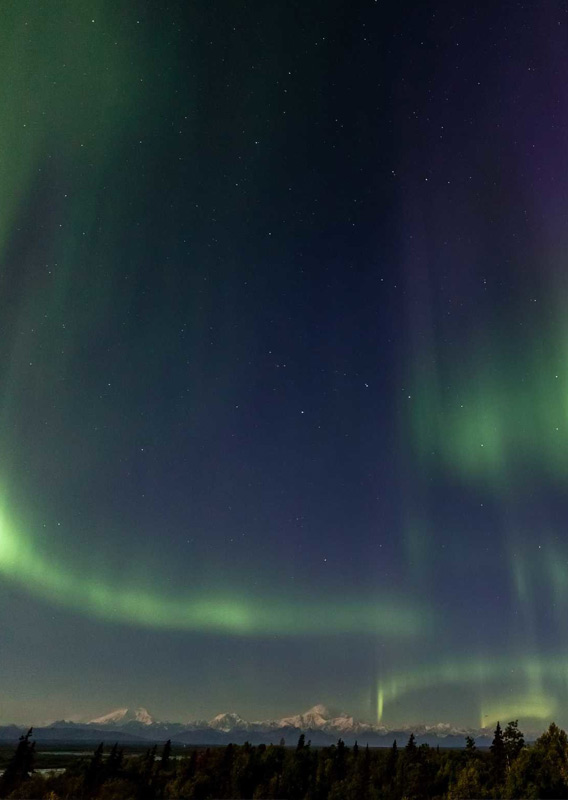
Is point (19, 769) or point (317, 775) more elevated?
point (317, 775)

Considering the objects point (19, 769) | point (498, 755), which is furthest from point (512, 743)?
point (19, 769)

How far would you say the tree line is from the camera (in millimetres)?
120125

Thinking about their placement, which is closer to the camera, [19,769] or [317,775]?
[19,769]

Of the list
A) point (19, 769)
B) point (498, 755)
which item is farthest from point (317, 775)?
point (19, 769)

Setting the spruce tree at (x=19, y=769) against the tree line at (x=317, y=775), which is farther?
the spruce tree at (x=19, y=769)

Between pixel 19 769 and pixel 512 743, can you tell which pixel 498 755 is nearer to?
pixel 512 743

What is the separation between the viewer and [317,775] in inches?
5797

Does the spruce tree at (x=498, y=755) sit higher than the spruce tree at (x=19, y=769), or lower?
higher

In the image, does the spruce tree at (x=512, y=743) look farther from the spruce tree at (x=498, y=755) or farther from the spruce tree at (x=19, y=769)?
the spruce tree at (x=19, y=769)

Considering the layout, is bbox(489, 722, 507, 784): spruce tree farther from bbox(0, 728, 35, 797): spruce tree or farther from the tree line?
bbox(0, 728, 35, 797): spruce tree

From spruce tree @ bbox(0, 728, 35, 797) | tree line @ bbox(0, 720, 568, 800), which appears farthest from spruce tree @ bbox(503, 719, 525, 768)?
spruce tree @ bbox(0, 728, 35, 797)

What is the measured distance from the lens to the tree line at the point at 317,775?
12012cm

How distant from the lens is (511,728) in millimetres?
138875

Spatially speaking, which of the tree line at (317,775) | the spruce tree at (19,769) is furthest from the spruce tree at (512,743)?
the spruce tree at (19,769)
